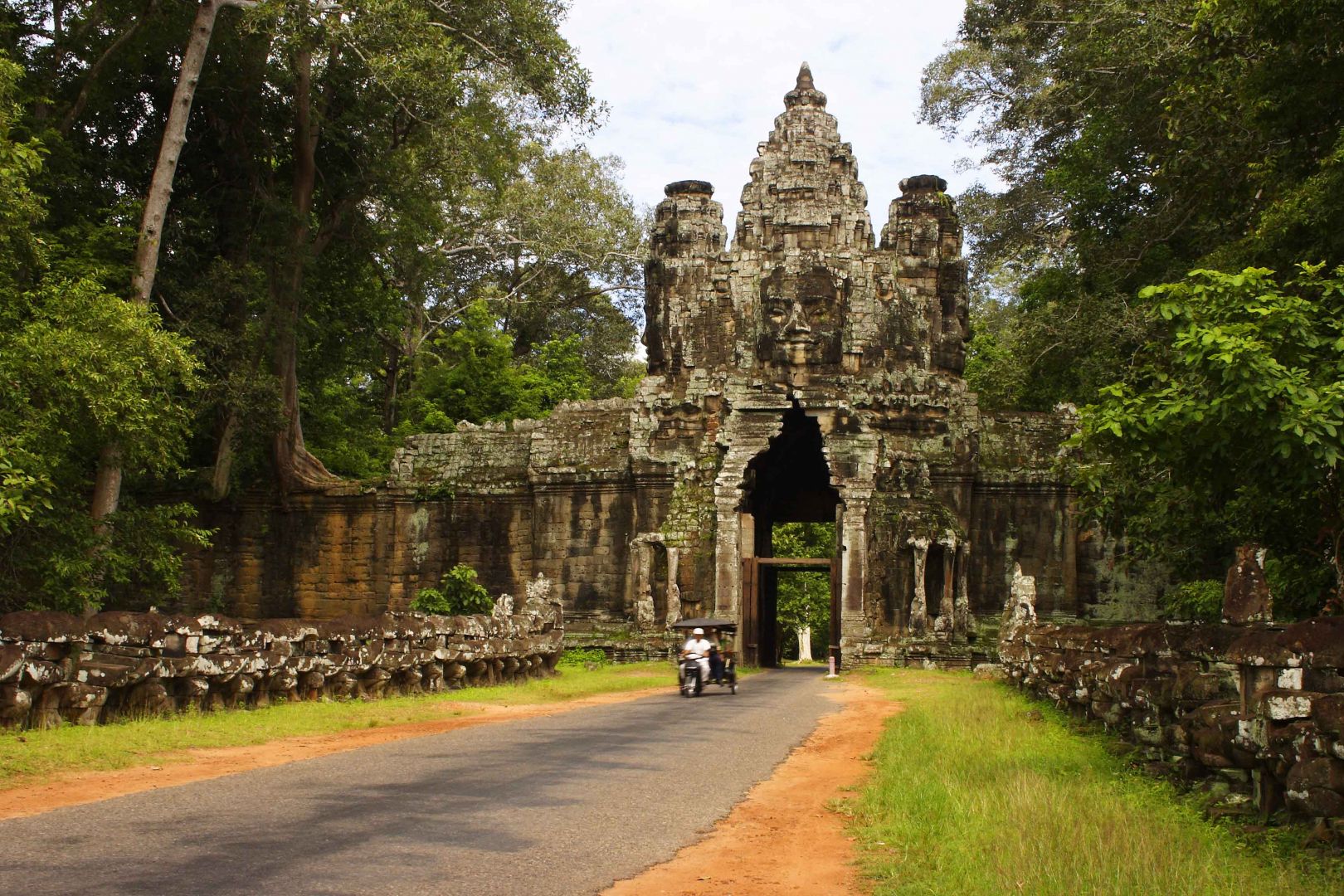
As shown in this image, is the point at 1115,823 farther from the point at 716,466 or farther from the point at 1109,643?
the point at 716,466

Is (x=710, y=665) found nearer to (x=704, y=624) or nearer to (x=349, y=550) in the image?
(x=704, y=624)

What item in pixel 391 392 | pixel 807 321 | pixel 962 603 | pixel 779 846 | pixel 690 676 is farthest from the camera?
pixel 391 392

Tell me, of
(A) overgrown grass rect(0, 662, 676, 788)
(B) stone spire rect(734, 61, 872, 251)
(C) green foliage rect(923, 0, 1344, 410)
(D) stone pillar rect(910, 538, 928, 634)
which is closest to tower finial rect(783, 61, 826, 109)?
(B) stone spire rect(734, 61, 872, 251)

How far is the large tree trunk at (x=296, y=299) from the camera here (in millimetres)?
26484

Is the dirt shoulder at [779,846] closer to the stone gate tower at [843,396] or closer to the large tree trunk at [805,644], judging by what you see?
the stone gate tower at [843,396]

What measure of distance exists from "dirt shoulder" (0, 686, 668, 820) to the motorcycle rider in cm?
332

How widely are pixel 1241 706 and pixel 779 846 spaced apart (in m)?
2.91

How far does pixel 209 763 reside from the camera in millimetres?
10492

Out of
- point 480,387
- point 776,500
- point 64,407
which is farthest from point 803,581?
Result: point 64,407

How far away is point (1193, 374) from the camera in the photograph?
1084cm

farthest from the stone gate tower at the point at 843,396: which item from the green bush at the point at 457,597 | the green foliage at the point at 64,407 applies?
the green foliage at the point at 64,407

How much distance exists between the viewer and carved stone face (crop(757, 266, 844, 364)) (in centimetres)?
2670

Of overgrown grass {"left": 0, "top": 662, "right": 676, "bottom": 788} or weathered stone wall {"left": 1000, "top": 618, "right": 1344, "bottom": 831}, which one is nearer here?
weathered stone wall {"left": 1000, "top": 618, "right": 1344, "bottom": 831}

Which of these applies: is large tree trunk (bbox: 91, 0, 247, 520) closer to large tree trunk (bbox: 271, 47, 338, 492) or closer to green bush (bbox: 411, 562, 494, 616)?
large tree trunk (bbox: 271, 47, 338, 492)
